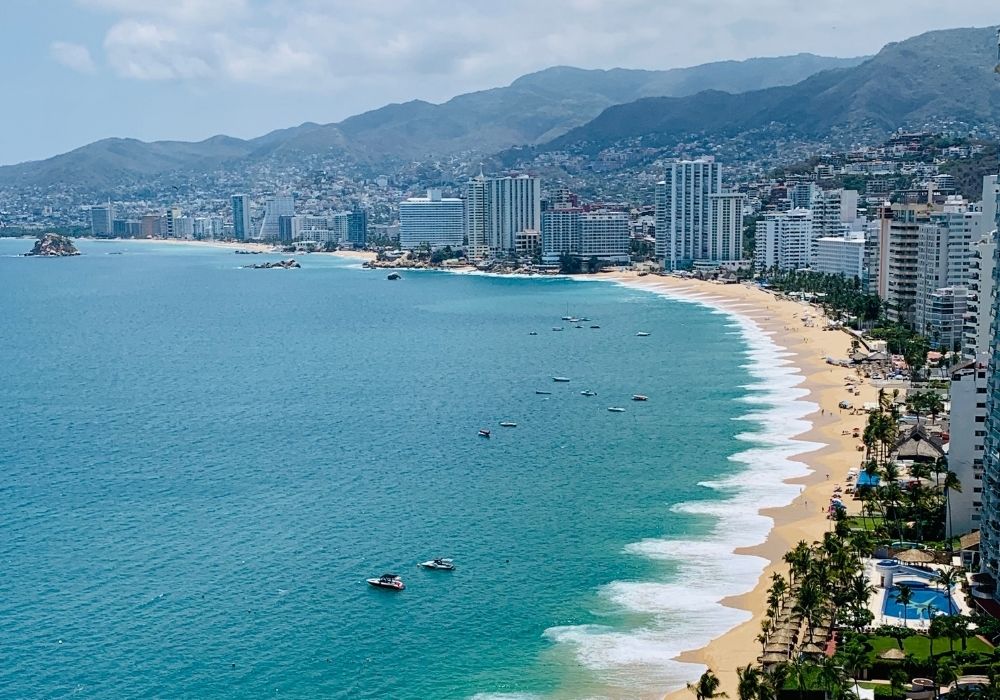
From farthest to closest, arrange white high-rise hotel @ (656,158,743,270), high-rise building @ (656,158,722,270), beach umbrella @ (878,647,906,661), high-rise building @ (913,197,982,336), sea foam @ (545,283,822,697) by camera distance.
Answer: high-rise building @ (656,158,722,270) < white high-rise hotel @ (656,158,743,270) < high-rise building @ (913,197,982,336) < sea foam @ (545,283,822,697) < beach umbrella @ (878,647,906,661)

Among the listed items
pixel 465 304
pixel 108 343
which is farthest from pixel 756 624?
pixel 465 304

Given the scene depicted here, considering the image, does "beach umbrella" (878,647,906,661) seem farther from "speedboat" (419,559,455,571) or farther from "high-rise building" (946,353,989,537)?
"speedboat" (419,559,455,571)

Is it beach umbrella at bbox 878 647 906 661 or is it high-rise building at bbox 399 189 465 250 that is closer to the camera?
beach umbrella at bbox 878 647 906 661

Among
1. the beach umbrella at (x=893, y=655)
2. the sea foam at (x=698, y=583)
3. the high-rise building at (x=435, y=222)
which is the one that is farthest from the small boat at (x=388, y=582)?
the high-rise building at (x=435, y=222)

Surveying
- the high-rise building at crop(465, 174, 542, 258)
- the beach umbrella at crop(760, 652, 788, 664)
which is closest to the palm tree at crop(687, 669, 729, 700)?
the beach umbrella at crop(760, 652, 788, 664)

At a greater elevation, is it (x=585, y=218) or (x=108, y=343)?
(x=585, y=218)

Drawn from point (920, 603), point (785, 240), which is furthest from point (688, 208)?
point (920, 603)

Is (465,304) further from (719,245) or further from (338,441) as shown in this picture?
(338,441)
